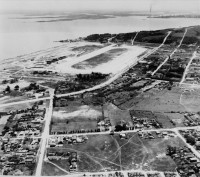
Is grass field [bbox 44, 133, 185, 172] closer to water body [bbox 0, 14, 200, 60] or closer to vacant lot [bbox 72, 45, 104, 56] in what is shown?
vacant lot [bbox 72, 45, 104, 56]

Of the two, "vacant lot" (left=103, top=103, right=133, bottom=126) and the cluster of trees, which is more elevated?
"vacant lot" (left=103, top=103, right=133, bottom=126)

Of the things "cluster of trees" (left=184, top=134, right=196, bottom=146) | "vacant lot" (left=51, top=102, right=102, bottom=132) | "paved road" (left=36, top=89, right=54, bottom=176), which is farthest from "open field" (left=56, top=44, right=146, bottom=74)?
"cluster of trees" (left=184, top=134, right=196, bottom=146)

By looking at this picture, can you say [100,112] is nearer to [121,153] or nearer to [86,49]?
[121,153]

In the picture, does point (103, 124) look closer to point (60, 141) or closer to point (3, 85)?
point (60, 141)

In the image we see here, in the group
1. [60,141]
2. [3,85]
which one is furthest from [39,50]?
[60,141]

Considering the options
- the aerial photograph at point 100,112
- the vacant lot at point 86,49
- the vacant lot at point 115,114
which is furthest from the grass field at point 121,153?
the vacant lot at point 86,49

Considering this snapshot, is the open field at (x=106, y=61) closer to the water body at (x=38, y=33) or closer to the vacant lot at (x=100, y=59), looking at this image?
the vacant lot at (x=100, y=59)
